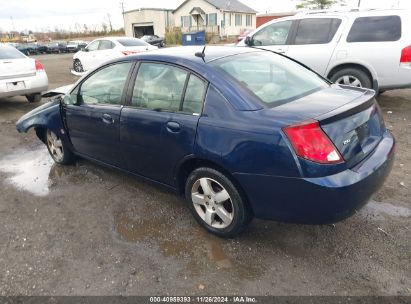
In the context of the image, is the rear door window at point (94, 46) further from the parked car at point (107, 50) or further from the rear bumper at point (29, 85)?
the rear bumper at point (29, 85)

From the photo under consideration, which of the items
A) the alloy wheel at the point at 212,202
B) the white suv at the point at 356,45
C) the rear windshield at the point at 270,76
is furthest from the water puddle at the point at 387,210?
the white suv at the point at 356,45

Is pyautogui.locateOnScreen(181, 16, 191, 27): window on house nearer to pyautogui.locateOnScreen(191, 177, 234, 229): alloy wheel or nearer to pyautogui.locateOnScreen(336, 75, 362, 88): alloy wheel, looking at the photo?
pyautogui.locateOnScreen(336, 75, 362, 88): alloy wheel

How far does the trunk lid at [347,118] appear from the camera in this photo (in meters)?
2.33

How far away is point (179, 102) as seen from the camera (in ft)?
9.55

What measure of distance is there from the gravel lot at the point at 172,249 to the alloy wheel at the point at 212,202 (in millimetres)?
177

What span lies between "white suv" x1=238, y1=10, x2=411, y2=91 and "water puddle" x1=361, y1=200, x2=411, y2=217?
3042mm

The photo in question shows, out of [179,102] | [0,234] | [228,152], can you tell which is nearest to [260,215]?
[228,152]

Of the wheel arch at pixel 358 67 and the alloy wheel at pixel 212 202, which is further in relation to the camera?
the wheel arch at pixel 358 67

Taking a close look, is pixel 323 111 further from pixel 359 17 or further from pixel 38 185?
pixel 359 17

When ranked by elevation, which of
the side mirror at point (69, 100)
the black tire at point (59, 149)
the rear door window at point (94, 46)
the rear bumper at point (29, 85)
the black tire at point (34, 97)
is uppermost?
the side mirror at point (69, 100)

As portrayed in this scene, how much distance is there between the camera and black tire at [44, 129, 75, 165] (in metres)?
4.48

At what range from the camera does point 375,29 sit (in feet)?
20.8

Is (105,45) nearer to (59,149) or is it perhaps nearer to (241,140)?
(59,149)

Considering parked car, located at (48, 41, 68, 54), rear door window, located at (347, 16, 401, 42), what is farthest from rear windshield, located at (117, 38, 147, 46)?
parked car, located at (48, 41, 68, 54)
